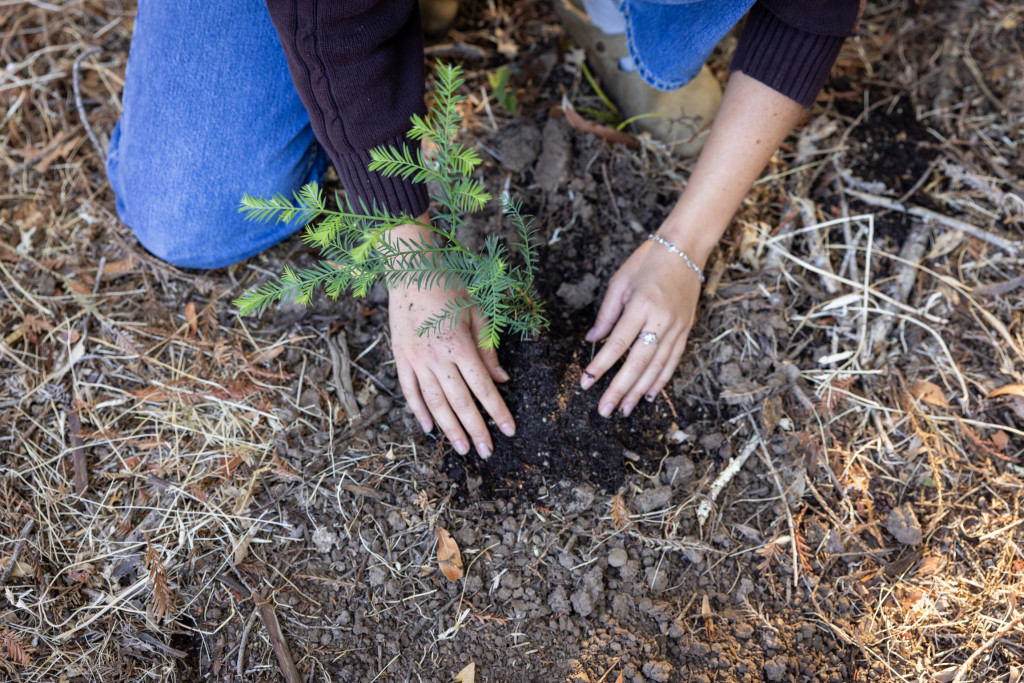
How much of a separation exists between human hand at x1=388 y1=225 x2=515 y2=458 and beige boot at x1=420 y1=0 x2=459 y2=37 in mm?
1292

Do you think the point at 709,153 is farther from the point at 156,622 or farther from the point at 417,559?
the point at 156,622

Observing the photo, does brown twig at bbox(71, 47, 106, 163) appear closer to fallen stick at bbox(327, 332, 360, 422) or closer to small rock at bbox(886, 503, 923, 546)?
fallen stick at bbox(327, 332, 360, 422)

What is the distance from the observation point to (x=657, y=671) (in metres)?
1.66

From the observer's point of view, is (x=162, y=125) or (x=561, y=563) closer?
(x=561, y=563)

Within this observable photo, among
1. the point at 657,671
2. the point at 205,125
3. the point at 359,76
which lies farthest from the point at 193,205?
the point at 657,671

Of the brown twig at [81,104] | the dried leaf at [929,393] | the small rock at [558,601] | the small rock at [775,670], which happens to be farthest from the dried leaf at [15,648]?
the dried leaf at [929,393]

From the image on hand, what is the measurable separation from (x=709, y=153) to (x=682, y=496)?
1.05m

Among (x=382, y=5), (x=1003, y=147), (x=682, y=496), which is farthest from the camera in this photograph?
(x=1003, y=147)

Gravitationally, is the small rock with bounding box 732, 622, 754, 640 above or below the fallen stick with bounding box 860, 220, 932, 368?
below

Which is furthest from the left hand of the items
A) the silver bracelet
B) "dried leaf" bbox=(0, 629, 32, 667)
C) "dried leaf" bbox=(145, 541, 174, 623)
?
"dried leaf" bbox=(0, 629, 32, 667)

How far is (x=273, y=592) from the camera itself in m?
Answer: 1.81

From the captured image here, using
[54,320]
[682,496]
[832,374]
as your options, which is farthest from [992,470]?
[54,320]

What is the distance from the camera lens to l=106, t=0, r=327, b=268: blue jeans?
2041mm

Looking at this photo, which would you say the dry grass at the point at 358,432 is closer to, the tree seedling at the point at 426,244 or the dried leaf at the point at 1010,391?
the dried leaf at the point at 1010,391
